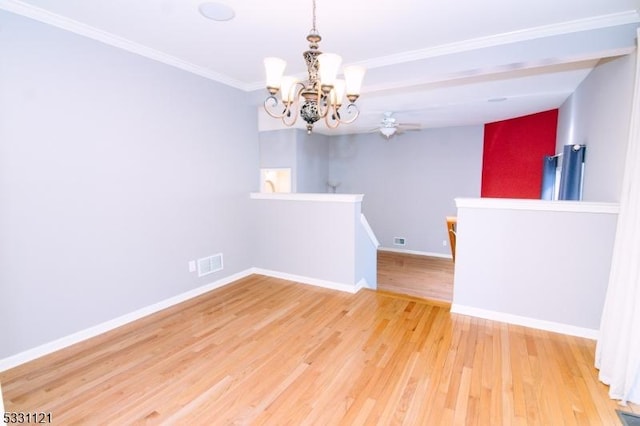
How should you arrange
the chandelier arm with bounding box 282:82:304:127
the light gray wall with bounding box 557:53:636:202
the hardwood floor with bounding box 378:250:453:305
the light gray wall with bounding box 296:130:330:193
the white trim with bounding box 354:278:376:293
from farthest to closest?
the light gray wall with bounding box 296:130:330:193
the hardwood floor with bounding box 378:250:453:305
the white trim with bounding box 354:278:376:293
the light gray wall with bounding box 557:53:636:202
the chandelier arm with bounding box 282:82:304:127

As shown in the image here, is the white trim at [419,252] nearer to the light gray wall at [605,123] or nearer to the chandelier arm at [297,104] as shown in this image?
the light gray wall at [605,123]

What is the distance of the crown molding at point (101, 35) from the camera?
7.39 ft

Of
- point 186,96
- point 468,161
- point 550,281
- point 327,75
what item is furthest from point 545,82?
point 186,96

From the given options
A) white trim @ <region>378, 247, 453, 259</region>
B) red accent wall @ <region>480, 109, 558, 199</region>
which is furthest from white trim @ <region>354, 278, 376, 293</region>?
red accent wall @ <region>480, 109, 558, 199</region>

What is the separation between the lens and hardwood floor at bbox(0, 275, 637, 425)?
188 centimetres

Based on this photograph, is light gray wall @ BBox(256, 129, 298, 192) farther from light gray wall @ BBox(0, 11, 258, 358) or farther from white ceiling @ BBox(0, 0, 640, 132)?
white ceiling @ BBox(0, 0, 640, 132)

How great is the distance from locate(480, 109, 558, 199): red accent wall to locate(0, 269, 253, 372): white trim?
5180 millimetres

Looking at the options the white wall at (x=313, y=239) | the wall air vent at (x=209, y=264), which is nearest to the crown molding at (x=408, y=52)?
the white wall at (x=313, y=239)

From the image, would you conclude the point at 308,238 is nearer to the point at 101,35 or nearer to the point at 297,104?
the point at 297,104

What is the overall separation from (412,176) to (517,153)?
1.96 metres

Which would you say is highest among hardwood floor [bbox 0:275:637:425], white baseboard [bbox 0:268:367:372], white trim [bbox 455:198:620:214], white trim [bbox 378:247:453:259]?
white trim [bbox 455:198:620:214]

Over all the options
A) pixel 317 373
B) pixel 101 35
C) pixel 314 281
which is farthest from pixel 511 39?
pixel 101 35

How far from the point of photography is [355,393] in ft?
6.70

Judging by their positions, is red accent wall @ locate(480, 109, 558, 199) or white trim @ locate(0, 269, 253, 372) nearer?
white trim @ locate(0, 269, 253, 372)
